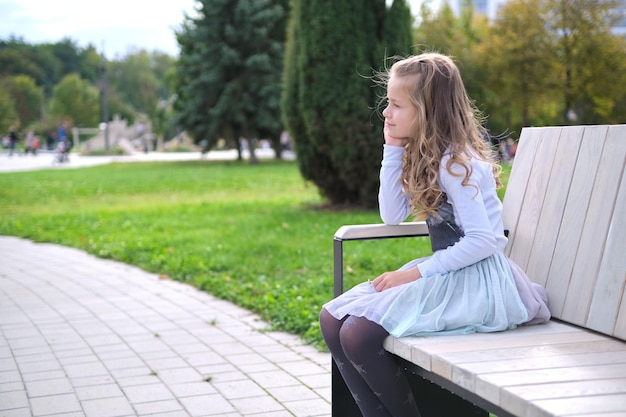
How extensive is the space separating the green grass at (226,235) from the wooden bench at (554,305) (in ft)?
6.00

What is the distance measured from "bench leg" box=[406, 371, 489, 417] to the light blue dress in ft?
1.44

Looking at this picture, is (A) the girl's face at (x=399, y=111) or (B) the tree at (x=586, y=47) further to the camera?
(B) the tree at (x=586, y=47)

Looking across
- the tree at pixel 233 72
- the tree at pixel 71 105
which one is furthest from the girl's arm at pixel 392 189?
the tree at pixel 71 105

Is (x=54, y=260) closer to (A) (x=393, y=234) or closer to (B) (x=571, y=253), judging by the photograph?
(A) (x=393, y=234)

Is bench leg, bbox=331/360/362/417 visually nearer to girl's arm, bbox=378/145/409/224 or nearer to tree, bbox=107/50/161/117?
girl's arm, bbox=378/145/409/224

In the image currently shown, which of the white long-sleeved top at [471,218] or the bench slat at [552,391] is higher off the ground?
the white long-sleeved top at [471,218]

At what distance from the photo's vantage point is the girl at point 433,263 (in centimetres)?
249

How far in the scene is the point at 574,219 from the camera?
2871 mm

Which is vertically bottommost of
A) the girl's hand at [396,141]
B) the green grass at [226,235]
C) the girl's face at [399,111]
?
the green grass at [226,235]

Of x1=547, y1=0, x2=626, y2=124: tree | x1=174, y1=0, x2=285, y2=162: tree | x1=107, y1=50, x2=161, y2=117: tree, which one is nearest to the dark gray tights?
x1=174, y1=0, x2=285, y2=162: tree

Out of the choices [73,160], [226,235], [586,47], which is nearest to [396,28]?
[226,235]

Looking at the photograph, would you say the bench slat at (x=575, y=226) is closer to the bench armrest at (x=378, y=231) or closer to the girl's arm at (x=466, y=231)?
the girl's arm at (x=466, y=231)

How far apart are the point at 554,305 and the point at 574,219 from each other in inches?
13.2

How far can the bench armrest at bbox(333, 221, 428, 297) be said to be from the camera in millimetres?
2996
